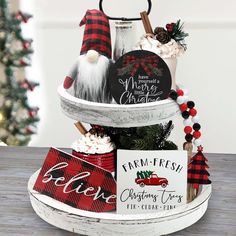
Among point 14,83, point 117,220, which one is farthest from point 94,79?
point 14,83

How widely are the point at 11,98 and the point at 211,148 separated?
1476 mm

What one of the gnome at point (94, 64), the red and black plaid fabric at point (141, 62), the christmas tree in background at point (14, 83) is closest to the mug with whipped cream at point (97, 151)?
the gnome at point (94, 64)

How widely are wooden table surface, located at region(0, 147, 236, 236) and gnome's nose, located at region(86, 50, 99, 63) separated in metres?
0.43

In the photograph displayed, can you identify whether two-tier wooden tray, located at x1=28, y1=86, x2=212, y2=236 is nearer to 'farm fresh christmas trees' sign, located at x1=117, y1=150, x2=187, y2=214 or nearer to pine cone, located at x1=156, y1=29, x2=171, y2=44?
'farm fresh christmas trees' sign, located at x1=117, y1=150, x2=187, y2=214

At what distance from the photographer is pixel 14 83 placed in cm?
351

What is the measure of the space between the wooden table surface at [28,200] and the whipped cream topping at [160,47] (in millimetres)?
437

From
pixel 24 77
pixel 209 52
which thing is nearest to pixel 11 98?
pixel 24 77

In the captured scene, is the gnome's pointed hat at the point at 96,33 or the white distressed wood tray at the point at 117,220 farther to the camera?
the gnome's pointed hat at the point at 96,33

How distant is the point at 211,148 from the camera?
326 centimetres

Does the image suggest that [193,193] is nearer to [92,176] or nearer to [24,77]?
[92,176]

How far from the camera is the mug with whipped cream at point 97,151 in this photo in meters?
1.28

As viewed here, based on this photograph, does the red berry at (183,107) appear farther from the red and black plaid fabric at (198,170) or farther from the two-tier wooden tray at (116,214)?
the red and black plaid fabric at (198,170)

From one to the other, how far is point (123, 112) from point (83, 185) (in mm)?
214

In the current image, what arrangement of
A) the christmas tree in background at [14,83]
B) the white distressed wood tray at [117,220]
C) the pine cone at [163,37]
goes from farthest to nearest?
the christmas tree in background at [14,83] → the pine cone at [163,37] → the white distressed wood tray at [117,220]
